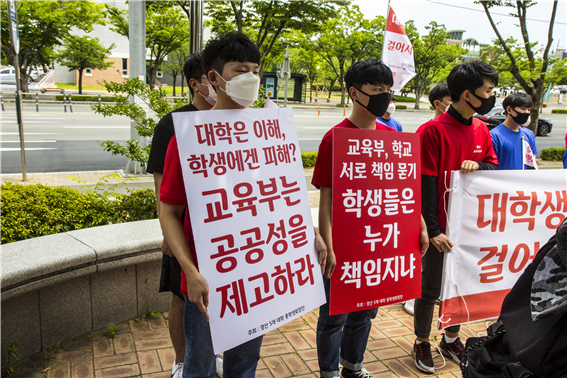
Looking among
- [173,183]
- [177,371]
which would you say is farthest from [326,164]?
[177,371]

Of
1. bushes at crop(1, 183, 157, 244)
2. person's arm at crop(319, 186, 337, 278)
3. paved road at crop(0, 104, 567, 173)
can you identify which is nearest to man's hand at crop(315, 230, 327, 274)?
person's arm at crop(319, 186, 337, 278)

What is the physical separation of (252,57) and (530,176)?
85.6 inches

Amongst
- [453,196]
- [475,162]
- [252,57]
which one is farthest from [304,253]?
[475,162]

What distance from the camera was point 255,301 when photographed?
190 centimetres

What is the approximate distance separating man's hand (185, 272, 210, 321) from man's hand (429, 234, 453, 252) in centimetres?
166

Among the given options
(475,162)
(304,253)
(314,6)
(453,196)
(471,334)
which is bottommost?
(471,334)

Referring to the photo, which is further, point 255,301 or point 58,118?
point 58,118

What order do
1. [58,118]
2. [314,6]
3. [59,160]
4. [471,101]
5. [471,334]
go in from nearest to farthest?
[471,101]
[471,334]
[59,160]
[314,6]
[58,118]

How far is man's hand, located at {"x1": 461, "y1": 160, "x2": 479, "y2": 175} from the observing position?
8.89ft

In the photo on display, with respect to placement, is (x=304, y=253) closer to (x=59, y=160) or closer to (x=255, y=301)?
(x=255, y=301)

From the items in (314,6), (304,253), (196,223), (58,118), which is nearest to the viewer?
(196,223)

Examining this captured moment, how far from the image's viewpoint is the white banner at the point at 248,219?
5.77ft

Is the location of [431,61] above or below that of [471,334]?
above

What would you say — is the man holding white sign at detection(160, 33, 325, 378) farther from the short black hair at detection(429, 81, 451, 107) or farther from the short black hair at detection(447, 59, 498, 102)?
the short black hair at detection(429, 81, 451, 107)
